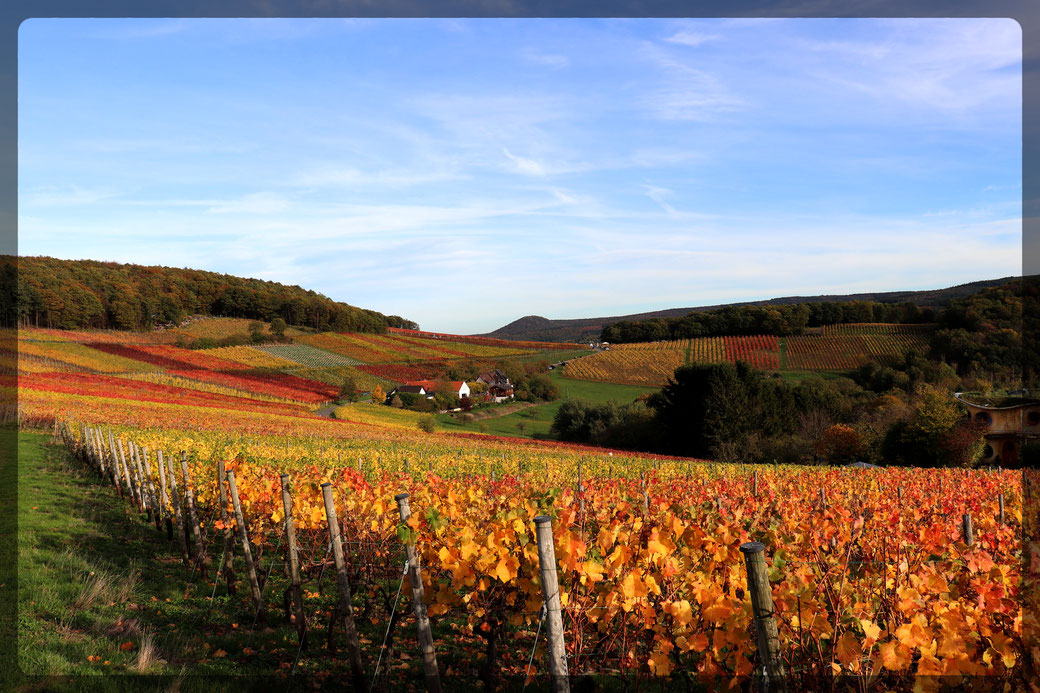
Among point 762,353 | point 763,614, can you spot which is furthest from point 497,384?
point 763,614

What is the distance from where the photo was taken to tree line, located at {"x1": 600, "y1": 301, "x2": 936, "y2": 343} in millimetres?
85750

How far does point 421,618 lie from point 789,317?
92.3 metres

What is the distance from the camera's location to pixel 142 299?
281ft

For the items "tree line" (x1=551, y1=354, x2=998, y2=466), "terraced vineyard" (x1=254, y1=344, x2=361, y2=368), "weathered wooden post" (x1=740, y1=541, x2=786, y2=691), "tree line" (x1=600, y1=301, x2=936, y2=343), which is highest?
"tree line" (x1=600, y1=301, x2=936, y2=343)

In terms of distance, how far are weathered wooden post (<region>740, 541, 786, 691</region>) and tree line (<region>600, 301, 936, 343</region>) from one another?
90.4 meters

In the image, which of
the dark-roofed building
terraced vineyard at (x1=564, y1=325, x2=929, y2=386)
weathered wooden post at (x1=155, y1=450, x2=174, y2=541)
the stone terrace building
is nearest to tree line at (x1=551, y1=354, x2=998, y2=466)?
the stone terrace building

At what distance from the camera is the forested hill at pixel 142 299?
2874 inches

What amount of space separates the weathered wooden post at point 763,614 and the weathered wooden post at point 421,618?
7.51 ft

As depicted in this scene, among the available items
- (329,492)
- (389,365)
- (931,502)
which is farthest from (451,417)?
(329,492)

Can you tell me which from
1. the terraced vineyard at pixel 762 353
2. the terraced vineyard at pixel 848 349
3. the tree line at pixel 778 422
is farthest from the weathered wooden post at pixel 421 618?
the terraced vineyard at pixel 848 349

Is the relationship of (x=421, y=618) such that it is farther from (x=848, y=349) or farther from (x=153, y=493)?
(x=848, y=349)

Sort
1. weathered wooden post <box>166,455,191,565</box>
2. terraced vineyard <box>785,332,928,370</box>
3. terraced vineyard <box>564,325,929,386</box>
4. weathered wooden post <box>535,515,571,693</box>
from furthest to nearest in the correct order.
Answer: terraced vineyard <box>564,325,929,386</box>
terraced vineyard <box>785,332,928,370</box>
weathered wooden post <box>166,455,191,565</box>
weathered wooden post <box>535,515,571,693</box>

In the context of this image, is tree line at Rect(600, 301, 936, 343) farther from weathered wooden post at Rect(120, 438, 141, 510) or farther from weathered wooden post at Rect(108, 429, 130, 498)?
weathered wooden post at Rect(120, 438, 141, 510)

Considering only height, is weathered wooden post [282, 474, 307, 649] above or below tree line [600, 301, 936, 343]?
below
